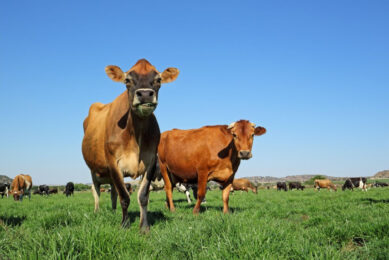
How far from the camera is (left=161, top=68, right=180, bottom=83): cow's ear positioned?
5906 millimetres

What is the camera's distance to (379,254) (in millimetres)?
3836

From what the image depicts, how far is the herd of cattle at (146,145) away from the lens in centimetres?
547

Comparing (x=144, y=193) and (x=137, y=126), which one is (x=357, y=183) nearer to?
(x=144, y=193)

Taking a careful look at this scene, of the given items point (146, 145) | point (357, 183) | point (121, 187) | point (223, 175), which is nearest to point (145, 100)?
point (146, 145)

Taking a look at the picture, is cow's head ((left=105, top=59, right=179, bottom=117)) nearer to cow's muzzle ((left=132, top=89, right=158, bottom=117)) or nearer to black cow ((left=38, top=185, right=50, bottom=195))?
cow's muzzle ((left=132, top=89, right=158, bottom=117))

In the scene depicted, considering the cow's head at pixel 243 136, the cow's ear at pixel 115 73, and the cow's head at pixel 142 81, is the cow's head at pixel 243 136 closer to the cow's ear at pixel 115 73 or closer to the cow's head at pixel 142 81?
the cow's head at pixel 142 81

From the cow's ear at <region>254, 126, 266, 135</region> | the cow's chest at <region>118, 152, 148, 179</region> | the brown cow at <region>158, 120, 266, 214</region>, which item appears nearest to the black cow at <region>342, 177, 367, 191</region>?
the cow's ear at <region>254, 126, 266, 135</region>

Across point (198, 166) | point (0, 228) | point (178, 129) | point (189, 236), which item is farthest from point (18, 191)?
point (189, 236)

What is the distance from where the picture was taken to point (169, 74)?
5945 mm

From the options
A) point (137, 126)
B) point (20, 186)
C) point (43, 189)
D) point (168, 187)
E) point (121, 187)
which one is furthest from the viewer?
point (43, 189)

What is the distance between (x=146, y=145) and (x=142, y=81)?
3.88 ft

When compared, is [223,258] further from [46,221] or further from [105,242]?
[46,221]

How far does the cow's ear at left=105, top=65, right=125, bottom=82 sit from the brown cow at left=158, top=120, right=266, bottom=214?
12.3 ft

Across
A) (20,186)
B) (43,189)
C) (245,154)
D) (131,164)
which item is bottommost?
(43,189)
